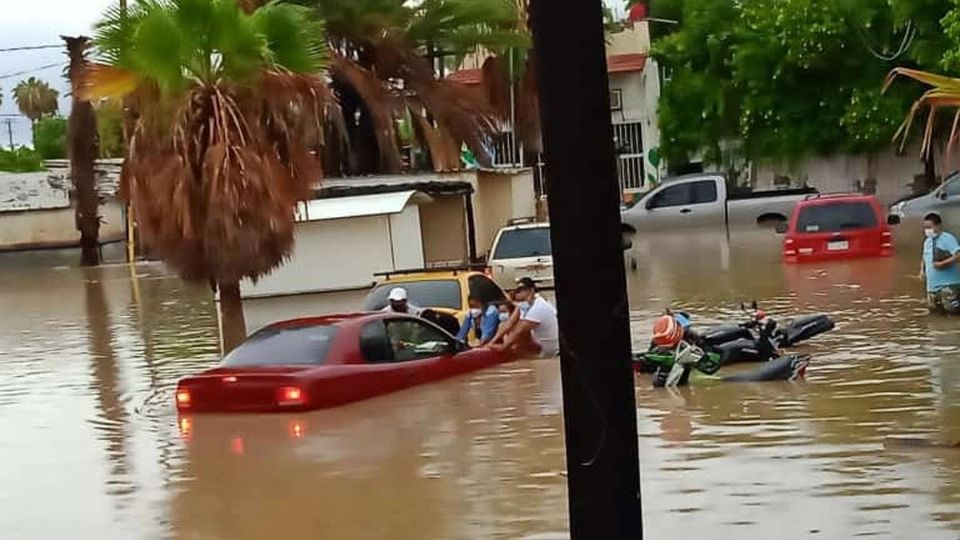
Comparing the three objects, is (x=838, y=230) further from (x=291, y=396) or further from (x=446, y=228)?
(x=291, y=396)

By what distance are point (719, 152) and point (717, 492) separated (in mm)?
44079

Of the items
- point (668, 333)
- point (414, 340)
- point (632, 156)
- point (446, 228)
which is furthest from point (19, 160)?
point (668, 333)

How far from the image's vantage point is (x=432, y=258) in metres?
36.7

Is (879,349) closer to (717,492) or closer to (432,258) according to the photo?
(717,492)

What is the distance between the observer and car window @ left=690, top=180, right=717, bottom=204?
42.6 m

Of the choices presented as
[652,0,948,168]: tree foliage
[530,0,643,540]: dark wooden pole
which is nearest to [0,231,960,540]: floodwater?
[530,0,643,540]: dark wooden pole

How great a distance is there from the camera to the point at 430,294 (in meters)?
21.0

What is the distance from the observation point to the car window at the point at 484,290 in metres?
20.7

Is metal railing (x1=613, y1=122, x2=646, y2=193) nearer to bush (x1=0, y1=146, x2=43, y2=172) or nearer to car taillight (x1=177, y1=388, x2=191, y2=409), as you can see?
bush (x1=0, y1=146, x2=43, y2=172)

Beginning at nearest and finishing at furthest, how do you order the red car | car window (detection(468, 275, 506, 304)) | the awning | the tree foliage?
the red car → car window (detection(468, 275, 506, 304)) → the awning → the tree foliage

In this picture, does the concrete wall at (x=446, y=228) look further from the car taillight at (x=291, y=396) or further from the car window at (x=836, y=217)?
the car taillight at (x=291, y=396)

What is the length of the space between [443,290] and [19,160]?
224 ft

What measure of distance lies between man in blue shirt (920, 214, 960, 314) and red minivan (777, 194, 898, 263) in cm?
1003

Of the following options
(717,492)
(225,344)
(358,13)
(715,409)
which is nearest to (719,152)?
(358,13)
